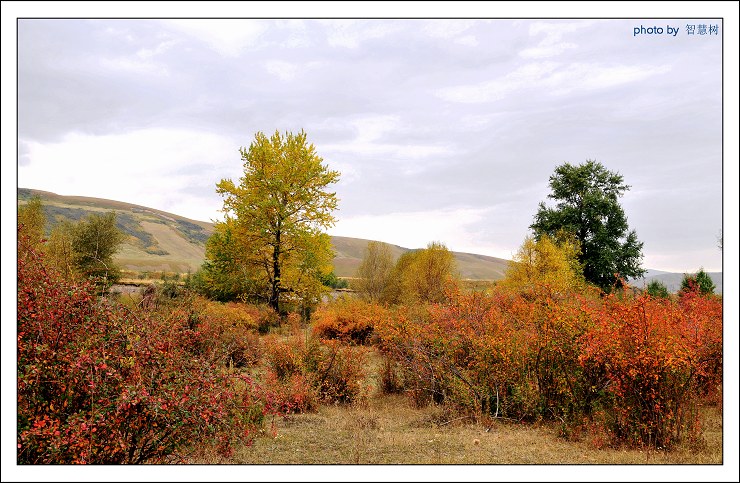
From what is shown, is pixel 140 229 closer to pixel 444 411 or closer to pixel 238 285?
pixel 238 285

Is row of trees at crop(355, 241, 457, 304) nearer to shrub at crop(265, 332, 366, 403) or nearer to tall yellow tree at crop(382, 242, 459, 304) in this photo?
tall yellow tree at crop(382, 242, 459, 304)

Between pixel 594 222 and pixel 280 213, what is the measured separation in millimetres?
25075

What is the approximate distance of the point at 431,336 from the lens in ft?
35.7

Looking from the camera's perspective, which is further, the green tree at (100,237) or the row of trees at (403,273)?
the green tree at (100,237)

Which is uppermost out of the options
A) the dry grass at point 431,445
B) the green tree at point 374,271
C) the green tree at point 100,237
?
the green tree at point 100,237

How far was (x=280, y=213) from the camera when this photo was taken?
2445 cm

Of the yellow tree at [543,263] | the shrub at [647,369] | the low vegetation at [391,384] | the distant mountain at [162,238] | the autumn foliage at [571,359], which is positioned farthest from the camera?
the distant mountain at [162,238]

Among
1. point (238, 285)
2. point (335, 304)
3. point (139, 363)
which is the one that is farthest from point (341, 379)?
point (238, 285)

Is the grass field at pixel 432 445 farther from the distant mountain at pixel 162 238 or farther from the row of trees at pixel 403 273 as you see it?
the distant mountain at pixel 162 238

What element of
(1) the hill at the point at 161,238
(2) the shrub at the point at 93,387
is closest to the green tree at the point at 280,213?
(2) the shrub at the point at 93,387

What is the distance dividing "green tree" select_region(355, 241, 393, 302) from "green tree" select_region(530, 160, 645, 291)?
12.2m

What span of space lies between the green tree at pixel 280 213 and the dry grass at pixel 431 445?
15.5 meters

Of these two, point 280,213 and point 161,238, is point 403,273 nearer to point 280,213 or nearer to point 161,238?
point 280,213

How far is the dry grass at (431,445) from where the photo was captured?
7129mm
